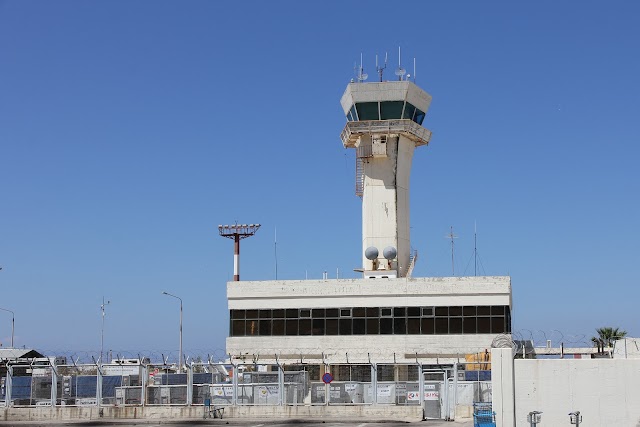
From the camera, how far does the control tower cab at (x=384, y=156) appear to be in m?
64.0

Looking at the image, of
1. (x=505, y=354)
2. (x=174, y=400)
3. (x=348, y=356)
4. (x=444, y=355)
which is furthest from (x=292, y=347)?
(x=505, y=354)

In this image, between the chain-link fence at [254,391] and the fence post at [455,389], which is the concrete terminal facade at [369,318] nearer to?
the chain-link fence at [254,391]

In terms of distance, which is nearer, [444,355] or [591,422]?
[591,422]

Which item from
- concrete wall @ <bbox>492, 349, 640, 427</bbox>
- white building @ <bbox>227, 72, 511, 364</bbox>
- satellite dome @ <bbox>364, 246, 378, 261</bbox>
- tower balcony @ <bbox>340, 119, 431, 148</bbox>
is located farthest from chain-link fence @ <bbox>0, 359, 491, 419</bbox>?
tower balcony @ <bbox>340, 119, 431, 148</bbox>

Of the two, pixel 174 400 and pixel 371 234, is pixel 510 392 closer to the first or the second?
pixel 174 400

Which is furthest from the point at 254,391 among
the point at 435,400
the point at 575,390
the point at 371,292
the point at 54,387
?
the point at 575,390

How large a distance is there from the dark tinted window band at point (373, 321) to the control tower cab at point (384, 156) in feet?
19.7

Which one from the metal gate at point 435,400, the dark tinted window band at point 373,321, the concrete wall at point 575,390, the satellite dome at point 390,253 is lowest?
the metal gate at point 435,400

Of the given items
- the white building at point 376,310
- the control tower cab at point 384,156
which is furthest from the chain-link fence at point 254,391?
the control tower cab at point 384,156

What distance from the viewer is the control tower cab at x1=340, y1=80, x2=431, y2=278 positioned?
64.0m

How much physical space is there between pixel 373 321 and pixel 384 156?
13720 mm

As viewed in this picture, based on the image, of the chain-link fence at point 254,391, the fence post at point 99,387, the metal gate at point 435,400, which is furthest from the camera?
the fence post at point 99,387

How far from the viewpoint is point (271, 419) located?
40688 mm

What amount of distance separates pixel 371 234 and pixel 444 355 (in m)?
12.1
